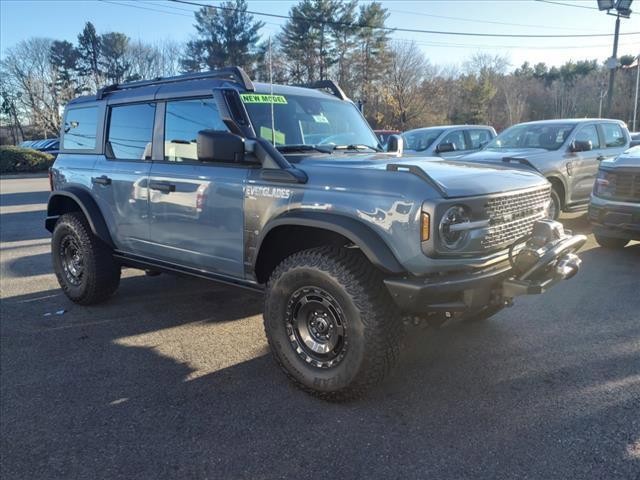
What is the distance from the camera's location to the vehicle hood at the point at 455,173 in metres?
2.86

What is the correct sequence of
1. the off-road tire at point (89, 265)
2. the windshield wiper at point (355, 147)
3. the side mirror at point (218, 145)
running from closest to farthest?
1. the side mirror at point (218, 145)
2. the windshield wiper at point (355, 147)
3. the off-road tire at point (89, 265)

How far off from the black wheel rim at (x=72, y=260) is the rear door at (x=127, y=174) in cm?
62

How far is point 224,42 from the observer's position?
134ft

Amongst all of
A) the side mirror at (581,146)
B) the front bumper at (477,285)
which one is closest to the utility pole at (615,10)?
the side mirror at (581,146)

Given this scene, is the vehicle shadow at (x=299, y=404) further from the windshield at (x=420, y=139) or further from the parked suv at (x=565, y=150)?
the windshield at (x=420, y=139)

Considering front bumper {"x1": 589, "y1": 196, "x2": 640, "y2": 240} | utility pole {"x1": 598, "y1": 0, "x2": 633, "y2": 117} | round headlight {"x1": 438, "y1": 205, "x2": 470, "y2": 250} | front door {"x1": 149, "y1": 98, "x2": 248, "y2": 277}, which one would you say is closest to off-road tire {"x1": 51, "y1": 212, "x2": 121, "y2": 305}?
front door {"x1": 149, "y1": 98, "x2": 248, "y2": 277}

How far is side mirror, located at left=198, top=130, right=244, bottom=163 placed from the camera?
10.3ft

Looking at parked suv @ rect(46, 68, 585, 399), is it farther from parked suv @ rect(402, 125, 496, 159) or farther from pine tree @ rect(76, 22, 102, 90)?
pine tree @ rect(76, 22, 102, 90)

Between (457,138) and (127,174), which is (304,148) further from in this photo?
(457,138)

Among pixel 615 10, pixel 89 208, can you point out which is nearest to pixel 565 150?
pixel 89 208

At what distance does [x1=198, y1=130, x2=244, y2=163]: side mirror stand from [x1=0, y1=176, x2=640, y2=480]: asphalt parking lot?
155 cm

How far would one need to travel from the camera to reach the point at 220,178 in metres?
3.61

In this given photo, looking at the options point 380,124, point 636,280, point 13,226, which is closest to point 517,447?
point 636,280

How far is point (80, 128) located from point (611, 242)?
7.04 m
